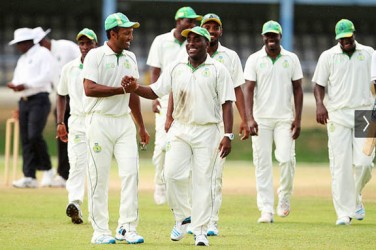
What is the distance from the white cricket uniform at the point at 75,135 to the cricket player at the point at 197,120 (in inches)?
109

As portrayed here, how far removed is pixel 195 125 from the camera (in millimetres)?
11281

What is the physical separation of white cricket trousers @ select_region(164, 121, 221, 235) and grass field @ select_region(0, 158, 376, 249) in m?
0.36

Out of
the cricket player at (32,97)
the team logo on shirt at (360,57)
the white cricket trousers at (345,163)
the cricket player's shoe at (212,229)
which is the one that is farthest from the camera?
the cricket player at (32,97)

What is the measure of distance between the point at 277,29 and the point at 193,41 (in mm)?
3198

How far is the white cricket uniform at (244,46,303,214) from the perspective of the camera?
1441 centimetres

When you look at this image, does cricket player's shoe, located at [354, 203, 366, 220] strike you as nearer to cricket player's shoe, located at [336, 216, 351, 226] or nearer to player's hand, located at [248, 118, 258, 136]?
cricket player's shoe, located at [336, 216, 351, 226]

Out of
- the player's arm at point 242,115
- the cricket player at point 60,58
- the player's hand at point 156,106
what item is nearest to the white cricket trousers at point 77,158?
the player's hand at point 156,106

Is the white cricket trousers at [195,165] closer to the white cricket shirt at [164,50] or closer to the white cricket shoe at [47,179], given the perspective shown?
the white cricket shirt at [164,50]

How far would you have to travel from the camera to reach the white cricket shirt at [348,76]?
14227mm

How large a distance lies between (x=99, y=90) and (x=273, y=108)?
3.79 metres

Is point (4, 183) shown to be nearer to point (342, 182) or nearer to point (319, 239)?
point (342, 182)

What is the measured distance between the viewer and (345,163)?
46.6 feet

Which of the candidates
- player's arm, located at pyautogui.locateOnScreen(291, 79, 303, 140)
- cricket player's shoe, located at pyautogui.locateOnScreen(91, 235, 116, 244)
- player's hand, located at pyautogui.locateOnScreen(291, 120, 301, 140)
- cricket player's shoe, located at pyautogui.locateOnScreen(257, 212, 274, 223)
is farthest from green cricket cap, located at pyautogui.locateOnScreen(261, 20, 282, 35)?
cricket player's shoe, located at pyautogui.locateOnScreen(91, 235, 116, 244)

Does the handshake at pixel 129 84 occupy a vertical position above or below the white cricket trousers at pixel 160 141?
above
